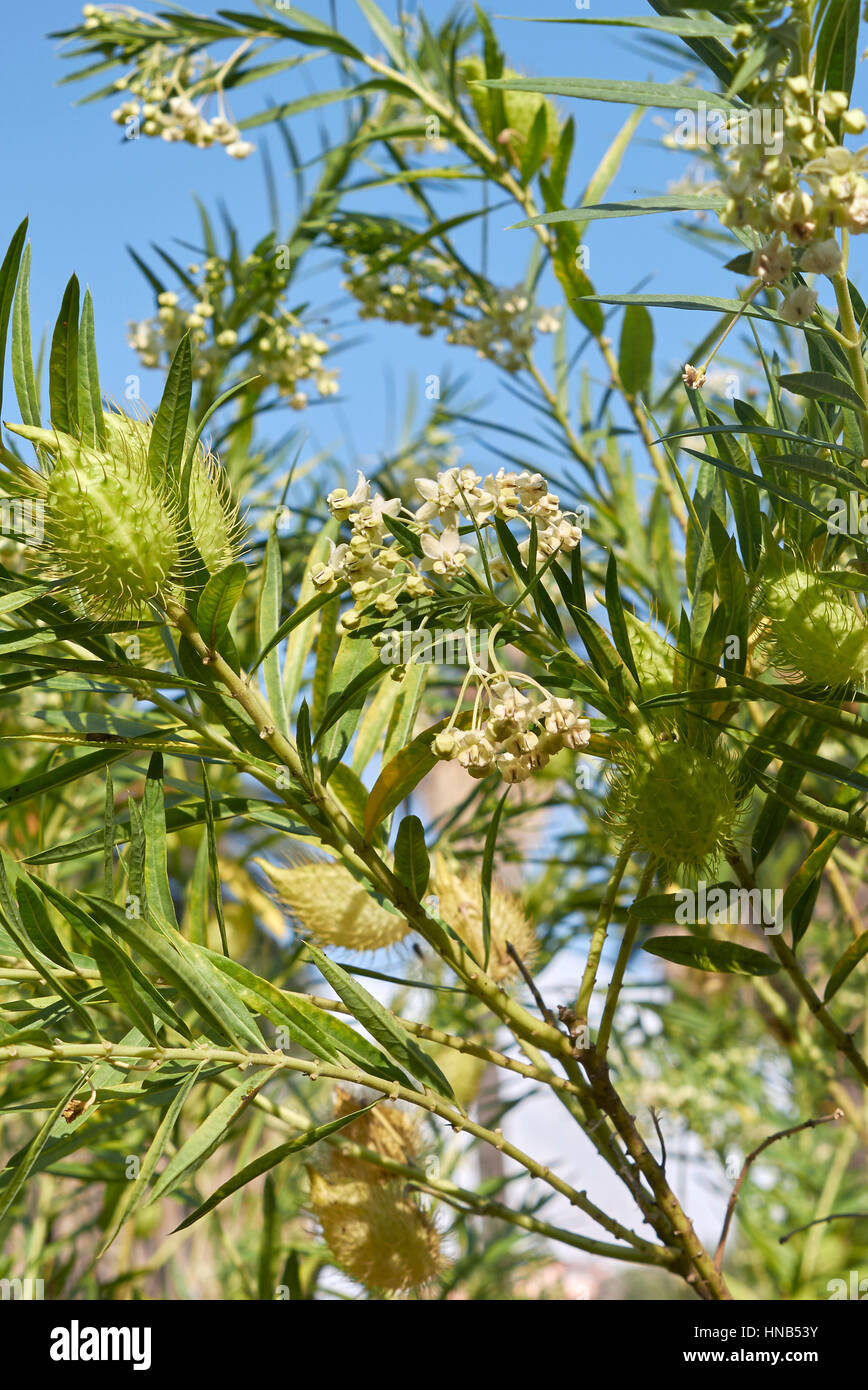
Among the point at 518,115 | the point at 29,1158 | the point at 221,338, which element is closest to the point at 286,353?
the point at 221,338

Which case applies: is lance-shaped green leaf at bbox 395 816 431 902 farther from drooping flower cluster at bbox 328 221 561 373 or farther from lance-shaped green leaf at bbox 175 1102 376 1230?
drooping flower cluster at bbox 328 221 561 373

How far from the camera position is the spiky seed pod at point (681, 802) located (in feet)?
1.40

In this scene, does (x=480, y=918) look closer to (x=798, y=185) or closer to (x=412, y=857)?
(x=412, y=857)

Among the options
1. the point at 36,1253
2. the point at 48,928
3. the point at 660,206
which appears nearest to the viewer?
the point at 660,206

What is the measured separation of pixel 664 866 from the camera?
1.61ft

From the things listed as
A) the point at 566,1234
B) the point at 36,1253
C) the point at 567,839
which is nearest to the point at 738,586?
the point at 566,1234

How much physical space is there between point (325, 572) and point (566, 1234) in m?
0.33

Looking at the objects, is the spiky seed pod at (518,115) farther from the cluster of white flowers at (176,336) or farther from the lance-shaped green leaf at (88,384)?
the lance-shaped green leaf at (88,384)

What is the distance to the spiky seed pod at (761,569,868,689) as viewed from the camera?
0.41 metres

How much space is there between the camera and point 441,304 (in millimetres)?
1024

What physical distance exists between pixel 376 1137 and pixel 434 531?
0.45 m

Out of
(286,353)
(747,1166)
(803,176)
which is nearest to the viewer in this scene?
(803,176)
